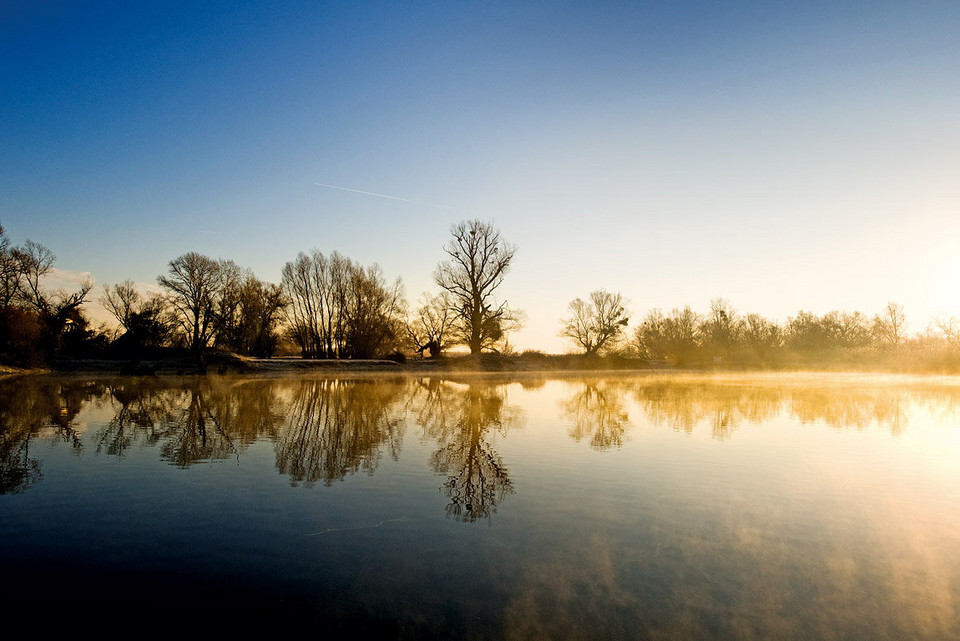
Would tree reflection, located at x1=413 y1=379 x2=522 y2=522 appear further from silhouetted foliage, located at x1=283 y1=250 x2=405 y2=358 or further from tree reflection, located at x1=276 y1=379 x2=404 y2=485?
silhouetted foliage, located at x1=283 y1=250 x2=405 y2=358

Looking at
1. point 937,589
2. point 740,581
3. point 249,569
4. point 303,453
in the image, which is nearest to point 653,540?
point 740,581

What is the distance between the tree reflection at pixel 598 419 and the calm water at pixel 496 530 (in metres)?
0.23

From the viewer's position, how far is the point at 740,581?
13.4 ft

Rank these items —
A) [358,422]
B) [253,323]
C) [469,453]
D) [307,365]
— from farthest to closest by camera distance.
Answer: [253,323] → [307,365] → [358,422] → [469,453]

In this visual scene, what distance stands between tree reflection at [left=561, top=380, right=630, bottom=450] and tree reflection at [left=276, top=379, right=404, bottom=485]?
13.4 ft

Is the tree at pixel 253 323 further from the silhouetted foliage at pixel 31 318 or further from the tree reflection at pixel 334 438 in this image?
the tree reflection at pixel 334 438

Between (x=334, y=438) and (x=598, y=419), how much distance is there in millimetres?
7256

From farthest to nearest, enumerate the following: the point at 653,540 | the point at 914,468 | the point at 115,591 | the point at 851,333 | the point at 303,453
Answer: the point at 851,333 < the point at 303,453 < the point at 914,468 < the point at 653,540 < the point at 115,591

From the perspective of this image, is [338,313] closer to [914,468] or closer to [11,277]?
[11,277]

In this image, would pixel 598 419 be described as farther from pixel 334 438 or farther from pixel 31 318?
pixel 31 318

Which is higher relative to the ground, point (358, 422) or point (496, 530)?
point (358, 422)

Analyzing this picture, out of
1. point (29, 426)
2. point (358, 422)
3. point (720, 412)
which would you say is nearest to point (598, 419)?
point (720, 412)

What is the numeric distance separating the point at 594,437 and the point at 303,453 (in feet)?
19.5

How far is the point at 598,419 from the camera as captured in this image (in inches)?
551
